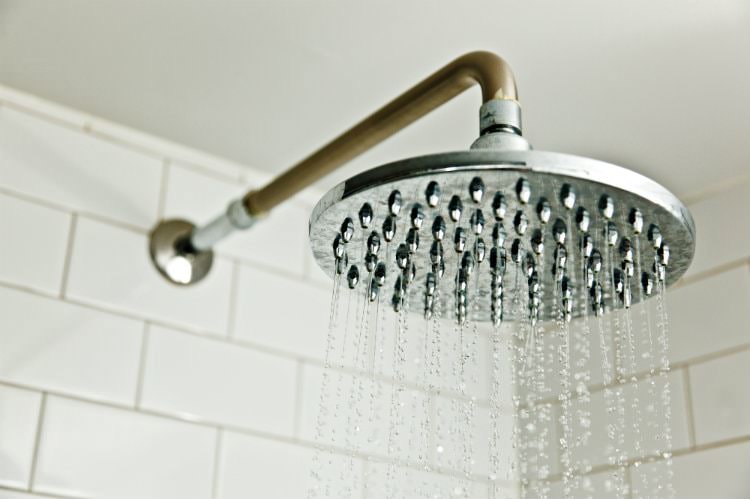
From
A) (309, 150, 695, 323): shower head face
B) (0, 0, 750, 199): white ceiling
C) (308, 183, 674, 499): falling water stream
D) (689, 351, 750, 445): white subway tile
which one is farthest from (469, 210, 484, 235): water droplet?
(689, 351, 750, 445): white subway tile

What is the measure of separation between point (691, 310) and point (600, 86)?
0.36 m

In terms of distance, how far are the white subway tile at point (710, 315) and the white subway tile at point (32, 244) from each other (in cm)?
77

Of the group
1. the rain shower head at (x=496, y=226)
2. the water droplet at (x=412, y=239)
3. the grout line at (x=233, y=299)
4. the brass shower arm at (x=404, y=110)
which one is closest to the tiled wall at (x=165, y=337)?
the grout line at (x=233, y=299)

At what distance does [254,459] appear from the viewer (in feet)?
4.44

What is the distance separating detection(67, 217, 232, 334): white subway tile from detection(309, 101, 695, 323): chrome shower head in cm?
55

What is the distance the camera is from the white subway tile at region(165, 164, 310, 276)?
1.42 metres

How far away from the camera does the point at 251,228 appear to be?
1419 mm

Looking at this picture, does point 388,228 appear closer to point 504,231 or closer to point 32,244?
point 504,231

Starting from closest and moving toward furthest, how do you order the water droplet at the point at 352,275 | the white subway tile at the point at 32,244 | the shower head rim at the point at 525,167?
1. the shower head rim at the point at 525,167
2. the water droplet at the point at 352,275
3. the white subway tile at the point at 32,244

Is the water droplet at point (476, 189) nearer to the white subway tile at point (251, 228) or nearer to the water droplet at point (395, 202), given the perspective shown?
the water droplet at point (395, 202)

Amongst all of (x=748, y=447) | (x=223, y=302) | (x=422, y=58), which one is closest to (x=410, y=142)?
(x=422, y=58)

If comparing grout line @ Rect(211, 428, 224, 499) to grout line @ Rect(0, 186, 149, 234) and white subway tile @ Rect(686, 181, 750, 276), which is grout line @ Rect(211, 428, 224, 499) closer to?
grout line @ Rect(0, 186, 149, 234)

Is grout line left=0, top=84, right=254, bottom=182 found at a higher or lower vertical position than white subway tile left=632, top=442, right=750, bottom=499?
higher

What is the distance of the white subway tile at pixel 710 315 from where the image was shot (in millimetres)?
1359
